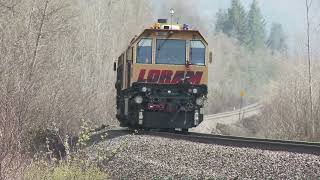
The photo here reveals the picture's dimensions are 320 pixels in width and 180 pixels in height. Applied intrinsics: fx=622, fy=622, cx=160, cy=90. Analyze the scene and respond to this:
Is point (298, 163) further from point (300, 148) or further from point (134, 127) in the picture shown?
point (134, 127)

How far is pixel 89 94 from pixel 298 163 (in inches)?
733

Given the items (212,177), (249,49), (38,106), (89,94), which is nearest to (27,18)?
(38,106)

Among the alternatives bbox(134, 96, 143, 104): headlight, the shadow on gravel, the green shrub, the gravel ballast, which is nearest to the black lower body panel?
bbox(134, 96, 143, 104): headlight

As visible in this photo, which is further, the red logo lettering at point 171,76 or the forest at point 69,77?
the red logo lettering at point 171,76

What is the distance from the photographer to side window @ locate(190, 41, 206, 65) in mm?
19234

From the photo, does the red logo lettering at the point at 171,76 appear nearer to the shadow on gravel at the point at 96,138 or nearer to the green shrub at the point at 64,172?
the shadow on gravel at the point at 96,138

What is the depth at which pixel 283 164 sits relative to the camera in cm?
921

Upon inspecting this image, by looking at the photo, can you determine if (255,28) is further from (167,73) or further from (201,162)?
(201,162)

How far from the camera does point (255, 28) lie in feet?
446

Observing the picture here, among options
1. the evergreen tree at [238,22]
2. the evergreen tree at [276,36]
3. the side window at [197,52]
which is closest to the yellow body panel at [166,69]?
the side window at [197,52]

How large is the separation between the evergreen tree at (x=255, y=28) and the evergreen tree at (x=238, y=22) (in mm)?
2420

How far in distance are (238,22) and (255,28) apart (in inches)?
447

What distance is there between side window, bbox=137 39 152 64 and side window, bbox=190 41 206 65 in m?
1.31

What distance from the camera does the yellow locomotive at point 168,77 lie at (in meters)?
18.9
